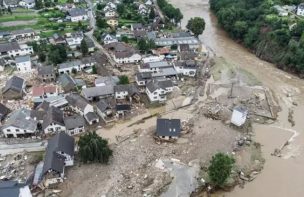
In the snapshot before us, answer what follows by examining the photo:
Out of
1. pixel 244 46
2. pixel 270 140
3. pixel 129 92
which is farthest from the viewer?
pixel 244 46

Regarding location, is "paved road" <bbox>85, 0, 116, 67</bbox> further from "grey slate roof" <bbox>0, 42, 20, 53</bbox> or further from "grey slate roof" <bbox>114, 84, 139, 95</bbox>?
"grey slate roof" <bbox>0, 42, 20, 53</bbox>

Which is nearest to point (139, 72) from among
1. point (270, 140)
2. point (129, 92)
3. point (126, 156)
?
point (129, 92)

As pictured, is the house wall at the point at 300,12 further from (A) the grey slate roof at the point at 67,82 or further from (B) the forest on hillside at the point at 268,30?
(A) the grey slate roof at the point at 67,82

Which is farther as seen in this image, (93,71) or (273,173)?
(93,71)

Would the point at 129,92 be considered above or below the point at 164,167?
above

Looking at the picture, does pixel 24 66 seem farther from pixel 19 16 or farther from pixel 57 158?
pixel 57 158

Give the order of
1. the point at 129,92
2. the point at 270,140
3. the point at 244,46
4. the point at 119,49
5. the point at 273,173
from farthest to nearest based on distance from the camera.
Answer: the point at 244,46
the point at 119,49
the point at 129,92
the point at 270,140
the point at 273,173

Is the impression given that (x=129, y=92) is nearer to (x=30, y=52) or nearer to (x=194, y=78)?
(x=194, y=78)
